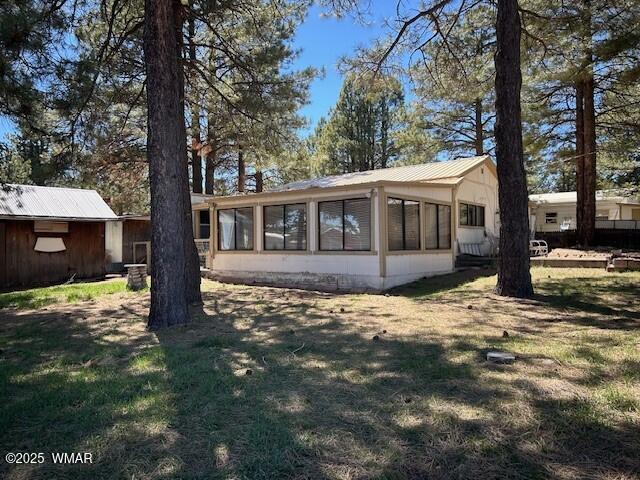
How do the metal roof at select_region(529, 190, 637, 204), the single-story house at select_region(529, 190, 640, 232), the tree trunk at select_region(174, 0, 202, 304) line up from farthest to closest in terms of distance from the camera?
1. the single-story house at select_region(529, 190, 640, 232)
2. the metal roof at select_region(529, 190, 637, 204)
3. the tree trunk at select_region(174, 0, 202, 304)

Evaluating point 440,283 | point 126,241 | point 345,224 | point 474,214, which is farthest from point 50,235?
point 474,214

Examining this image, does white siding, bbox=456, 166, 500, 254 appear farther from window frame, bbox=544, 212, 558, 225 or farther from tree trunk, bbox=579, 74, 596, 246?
window frame, bbox=544, 212, 558, 225

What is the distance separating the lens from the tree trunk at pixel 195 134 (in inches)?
420

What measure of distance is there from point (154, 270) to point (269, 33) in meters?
7.37

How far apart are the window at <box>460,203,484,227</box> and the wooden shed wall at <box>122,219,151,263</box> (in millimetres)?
13126

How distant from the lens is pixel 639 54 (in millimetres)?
10391

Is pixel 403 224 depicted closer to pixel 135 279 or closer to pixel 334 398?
pixel 135 279

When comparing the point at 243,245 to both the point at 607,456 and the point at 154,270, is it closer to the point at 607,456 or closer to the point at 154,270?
the point at 154,270

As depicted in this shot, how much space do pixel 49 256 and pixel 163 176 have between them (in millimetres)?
11446

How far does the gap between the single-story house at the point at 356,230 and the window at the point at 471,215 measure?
3 cm

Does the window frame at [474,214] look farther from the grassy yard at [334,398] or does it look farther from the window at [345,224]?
the grassy yard at [334,398]

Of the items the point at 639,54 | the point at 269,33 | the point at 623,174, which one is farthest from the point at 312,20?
the point at 623,174

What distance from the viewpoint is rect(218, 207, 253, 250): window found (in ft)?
44.5

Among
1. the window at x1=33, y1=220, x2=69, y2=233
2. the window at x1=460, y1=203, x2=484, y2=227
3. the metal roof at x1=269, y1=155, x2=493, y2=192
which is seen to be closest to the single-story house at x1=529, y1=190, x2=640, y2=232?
the window at x1=460, y1=203, x2=484, y2=227
